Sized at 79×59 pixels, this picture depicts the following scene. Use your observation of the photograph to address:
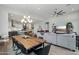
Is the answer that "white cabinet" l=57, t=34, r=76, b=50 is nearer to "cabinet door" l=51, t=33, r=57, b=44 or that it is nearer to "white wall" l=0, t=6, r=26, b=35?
"cabinet door" l=51, t=33, r=57, b=44

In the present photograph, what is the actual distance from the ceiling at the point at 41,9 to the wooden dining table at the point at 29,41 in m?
0.45

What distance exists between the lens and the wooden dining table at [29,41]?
2533 millimetres

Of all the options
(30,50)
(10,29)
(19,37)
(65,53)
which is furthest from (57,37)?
(10,29)

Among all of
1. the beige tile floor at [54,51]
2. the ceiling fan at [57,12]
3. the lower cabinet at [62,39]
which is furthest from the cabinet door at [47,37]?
the ceiling fan at [57,12]

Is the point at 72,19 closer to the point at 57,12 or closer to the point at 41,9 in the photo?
the point at 57,12

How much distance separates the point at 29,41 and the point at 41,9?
0.73 metres

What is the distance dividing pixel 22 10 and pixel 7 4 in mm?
333

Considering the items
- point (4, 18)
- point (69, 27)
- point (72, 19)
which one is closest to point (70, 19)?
point (72, 19)

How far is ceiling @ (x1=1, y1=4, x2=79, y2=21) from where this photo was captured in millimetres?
2549

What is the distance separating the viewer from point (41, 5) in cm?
257

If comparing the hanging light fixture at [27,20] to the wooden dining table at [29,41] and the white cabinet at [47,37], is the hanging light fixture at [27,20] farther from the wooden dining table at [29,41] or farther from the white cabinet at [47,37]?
the white cabinet at [47,37]

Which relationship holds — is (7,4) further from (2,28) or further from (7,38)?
(7,38)

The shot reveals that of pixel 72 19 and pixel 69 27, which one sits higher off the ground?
pixel 72 19

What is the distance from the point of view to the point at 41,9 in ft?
8.54
